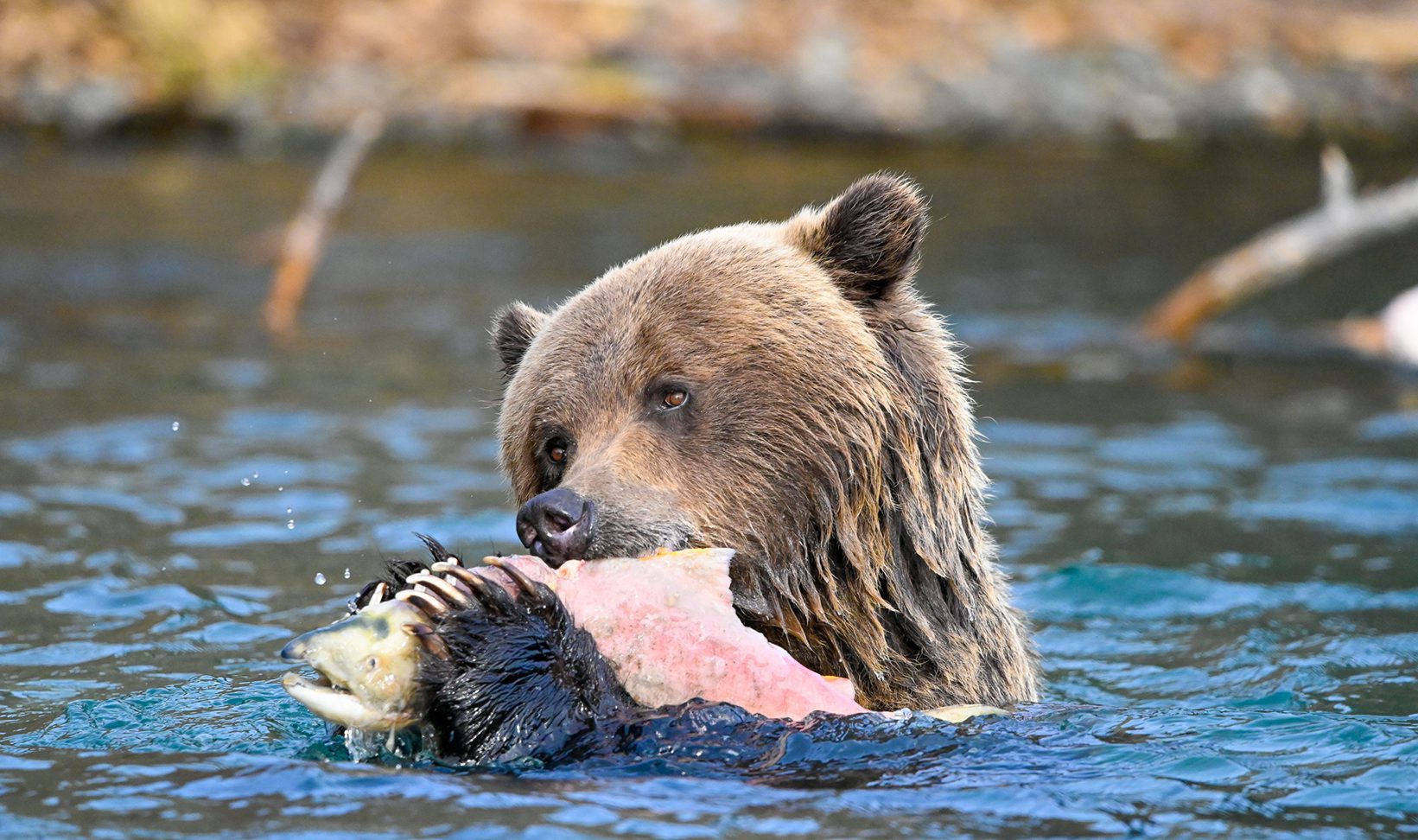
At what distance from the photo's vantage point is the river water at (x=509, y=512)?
4129 millimetres

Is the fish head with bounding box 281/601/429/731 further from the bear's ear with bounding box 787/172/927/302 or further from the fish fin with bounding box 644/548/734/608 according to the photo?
the bear's ear with bounding box 787/172/927/302

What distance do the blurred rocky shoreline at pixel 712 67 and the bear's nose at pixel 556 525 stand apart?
54.5 feet

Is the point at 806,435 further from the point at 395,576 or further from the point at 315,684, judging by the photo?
the point at 315,684

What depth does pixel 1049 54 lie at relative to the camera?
77.3 feet

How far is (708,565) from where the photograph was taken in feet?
14.0

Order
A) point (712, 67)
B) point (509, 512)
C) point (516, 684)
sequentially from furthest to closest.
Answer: point (712, 67) < point (509, 512) < point (516, 684)

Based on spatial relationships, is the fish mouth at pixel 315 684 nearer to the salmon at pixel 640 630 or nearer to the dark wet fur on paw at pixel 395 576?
the salmon at pixel 640 630

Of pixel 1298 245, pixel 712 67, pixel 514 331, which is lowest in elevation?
pixel 514 331

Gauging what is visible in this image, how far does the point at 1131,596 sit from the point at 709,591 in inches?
157

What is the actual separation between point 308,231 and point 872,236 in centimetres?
877

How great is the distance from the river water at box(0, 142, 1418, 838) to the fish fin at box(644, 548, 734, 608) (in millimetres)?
425

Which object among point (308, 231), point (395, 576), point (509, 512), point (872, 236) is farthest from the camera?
point (308, 231)

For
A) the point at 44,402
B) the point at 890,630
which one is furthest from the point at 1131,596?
the point at 44,402

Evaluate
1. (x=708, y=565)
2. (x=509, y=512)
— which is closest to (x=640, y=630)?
(x=708, y=565)
